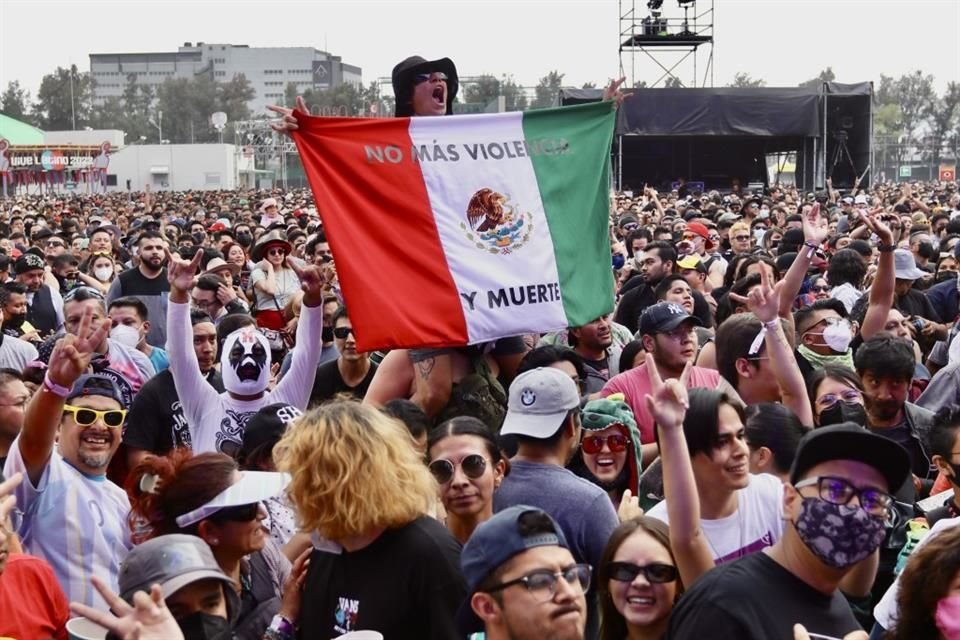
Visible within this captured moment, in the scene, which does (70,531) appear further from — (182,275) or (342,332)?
(342,332)

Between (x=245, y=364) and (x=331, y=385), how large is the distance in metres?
1.20

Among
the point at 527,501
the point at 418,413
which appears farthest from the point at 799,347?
the point at 527,501

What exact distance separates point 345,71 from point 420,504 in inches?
6973

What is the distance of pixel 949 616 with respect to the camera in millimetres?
2977

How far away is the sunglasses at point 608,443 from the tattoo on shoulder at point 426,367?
1.13 metres

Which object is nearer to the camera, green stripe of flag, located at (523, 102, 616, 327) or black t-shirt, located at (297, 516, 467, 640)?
black t-shirt, located at (297, 516, 467, 640)

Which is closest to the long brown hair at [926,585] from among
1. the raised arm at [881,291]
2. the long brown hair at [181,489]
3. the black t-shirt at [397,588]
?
the black t-shirt at [397,588]

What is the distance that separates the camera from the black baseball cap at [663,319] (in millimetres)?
6273

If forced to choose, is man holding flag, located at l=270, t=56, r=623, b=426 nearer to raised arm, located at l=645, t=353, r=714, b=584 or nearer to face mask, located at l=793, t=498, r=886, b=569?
raised arm, located at l=645, t=353, r=714, b=584

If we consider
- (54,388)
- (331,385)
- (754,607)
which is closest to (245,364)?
(331,385)

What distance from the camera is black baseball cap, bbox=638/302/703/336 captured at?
6.27 meters

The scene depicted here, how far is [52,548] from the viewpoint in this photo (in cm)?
453

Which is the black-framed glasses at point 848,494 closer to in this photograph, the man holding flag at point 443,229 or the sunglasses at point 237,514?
the sunglasses at point 237,514

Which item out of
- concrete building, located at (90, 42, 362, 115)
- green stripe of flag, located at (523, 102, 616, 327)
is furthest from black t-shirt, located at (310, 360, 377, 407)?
concrete building, located at (90, 42, 362, 115)
